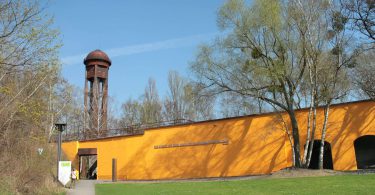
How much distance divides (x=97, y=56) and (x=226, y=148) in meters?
22.1

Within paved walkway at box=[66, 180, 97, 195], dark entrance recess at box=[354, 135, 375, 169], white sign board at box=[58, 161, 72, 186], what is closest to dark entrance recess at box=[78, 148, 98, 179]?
paved walkway at box=[66, 180, 97, 195]

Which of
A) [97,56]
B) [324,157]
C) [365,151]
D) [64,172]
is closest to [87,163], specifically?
[97,56]

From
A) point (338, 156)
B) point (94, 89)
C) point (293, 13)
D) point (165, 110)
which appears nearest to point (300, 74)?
point (293, 13)

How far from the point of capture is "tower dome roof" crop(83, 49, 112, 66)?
41.6 meters

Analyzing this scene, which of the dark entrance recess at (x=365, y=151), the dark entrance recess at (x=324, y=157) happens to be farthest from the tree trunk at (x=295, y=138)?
the dark entrance recess at (x=365, y=151)

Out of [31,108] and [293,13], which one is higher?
[293,13]

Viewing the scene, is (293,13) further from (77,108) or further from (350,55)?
(77,108)

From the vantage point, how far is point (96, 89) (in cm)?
4266

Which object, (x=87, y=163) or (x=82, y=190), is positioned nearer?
(x=82, y=190)

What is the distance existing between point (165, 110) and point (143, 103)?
3.46 metres

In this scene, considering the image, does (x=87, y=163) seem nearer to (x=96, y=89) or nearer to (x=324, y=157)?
(x=96, y=89)

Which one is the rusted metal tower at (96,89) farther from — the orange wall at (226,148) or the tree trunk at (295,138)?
the tree trunk at (295,138)

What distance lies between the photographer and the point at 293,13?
21.9m

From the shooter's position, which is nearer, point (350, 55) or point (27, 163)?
point (27, 163)
